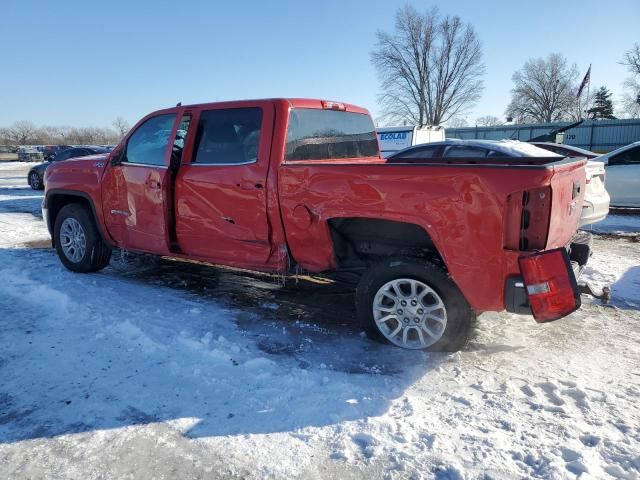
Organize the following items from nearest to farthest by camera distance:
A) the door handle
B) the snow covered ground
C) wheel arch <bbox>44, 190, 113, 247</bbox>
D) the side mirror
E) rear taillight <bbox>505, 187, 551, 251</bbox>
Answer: the snow covered ground < rear taillight <bbox>505, 187, 551, 251</bbox> < the door handle < the side mirror < wheel arch <bbox>44, 190, 113, 247</bbox>

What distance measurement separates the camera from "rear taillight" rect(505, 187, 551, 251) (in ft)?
10.5

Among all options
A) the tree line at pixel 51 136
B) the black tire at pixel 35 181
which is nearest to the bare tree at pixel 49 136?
the tree line at pixel 51 136

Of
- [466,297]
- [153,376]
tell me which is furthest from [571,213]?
[153,376]

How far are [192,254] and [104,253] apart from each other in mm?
1612

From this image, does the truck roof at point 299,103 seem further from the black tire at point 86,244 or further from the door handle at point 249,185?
the black tire at point 86,244

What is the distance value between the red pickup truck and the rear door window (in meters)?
0.01

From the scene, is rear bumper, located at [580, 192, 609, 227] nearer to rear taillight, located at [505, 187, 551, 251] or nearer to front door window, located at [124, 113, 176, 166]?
rear taillight, located at [505, 187, 551, 251]

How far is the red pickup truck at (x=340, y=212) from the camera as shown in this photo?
3289mm

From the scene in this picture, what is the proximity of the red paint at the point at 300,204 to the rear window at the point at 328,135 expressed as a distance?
12 cm

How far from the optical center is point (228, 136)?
475 centimetres

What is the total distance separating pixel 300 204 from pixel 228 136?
1206mm

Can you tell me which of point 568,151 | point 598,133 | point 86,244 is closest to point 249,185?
point 86,244

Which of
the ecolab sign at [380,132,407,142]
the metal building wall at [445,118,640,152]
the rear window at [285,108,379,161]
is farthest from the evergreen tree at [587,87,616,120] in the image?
the rear window at [285,108,379,161]

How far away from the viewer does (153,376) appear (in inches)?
134
